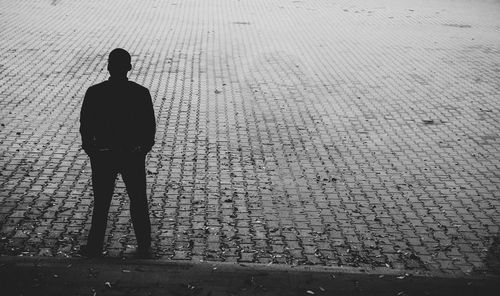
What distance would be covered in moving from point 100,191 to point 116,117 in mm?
765

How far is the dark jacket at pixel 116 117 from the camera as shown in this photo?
4.64 m

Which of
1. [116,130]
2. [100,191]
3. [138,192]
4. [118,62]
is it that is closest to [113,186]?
[100,191]

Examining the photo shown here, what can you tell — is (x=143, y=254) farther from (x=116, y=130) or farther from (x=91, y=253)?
(x=116, y=130)

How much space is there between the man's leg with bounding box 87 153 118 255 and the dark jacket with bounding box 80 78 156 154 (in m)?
0.13

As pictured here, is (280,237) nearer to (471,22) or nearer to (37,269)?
(37,269)

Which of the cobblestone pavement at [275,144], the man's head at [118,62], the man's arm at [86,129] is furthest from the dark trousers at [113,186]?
the man's head at [118,62]

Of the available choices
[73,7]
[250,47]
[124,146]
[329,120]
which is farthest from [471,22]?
[124,146]

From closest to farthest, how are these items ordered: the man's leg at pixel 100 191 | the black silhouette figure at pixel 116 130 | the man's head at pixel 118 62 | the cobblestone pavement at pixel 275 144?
the man's head at pixel 118 62 → the black silhouette figure at pixel 116 130 → the man's leg at pixel 100 191 → the cobblestone pavement at pixel 275 144

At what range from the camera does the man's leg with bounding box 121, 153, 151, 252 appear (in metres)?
4.86

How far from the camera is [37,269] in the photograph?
15.5 ft

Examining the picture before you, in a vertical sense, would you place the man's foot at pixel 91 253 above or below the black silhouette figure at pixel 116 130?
below

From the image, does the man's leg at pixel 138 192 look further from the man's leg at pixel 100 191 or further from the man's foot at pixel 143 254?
the man's leg at pixel 100 191

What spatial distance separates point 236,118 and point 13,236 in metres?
5.13

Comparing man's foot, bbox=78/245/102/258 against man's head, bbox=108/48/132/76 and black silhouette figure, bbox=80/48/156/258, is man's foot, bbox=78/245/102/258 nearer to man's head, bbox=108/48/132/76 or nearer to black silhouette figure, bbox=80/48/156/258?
black silhouette figure, bbox=80/48/156/258
